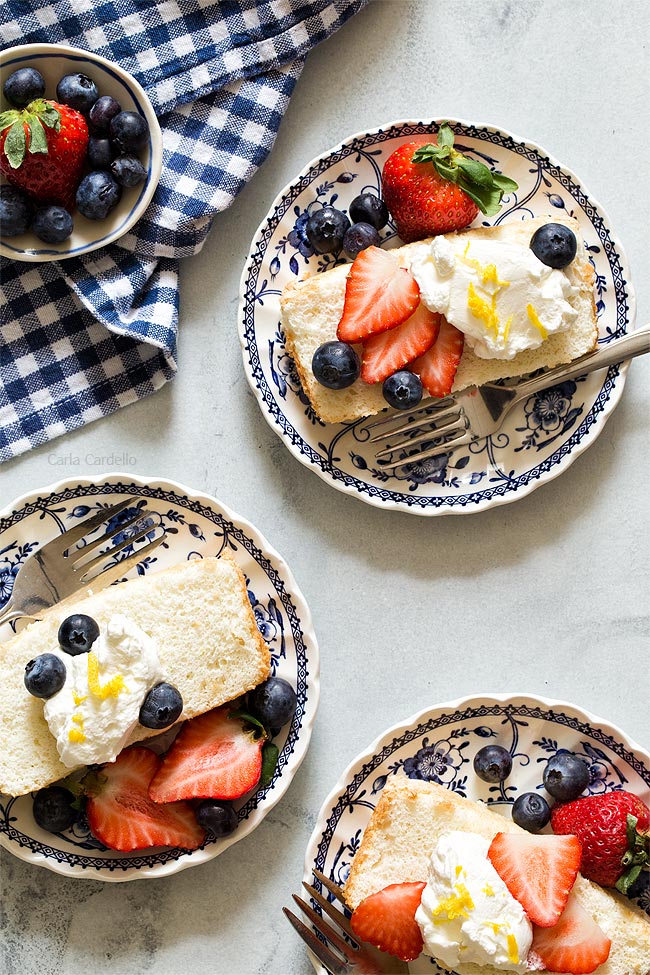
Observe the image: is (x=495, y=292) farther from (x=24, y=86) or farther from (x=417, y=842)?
(x=417, y=842)

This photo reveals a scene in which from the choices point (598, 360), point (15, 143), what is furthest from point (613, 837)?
point (15, 143)

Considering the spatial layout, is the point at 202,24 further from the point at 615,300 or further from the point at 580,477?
the point at 580,477

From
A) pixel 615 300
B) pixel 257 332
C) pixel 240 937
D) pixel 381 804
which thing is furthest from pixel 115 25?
pixel 240 937

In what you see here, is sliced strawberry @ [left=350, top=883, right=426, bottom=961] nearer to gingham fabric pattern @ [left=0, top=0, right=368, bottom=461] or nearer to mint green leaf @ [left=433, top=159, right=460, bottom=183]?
gingham fabric pattern @ [left=0, top=0, right=368, bottom=461]

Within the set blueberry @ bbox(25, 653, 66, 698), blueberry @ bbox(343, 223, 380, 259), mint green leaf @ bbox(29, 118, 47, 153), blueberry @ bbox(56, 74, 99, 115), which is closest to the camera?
blueberry @ bbox(25, 653, 66, 698)

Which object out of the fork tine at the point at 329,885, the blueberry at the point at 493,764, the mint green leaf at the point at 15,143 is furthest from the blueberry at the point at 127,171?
the fork tine at the point at 329,885

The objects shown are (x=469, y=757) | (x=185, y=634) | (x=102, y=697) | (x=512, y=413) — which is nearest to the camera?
(x=102, y=697)

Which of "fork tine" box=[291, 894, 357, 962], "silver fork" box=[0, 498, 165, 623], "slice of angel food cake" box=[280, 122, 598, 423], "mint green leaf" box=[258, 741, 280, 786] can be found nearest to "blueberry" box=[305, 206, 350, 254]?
"slice of angel food cake" box=[280, 122, 598, 423]
